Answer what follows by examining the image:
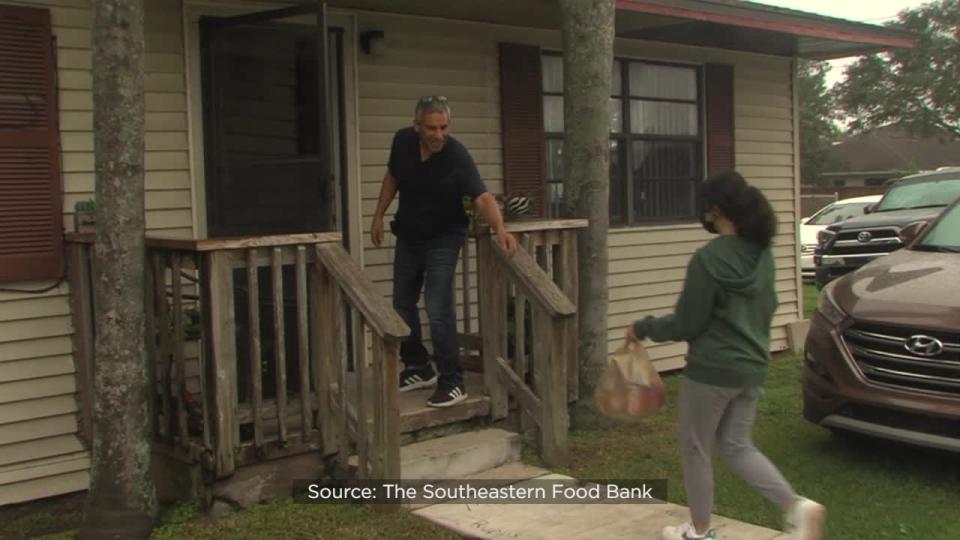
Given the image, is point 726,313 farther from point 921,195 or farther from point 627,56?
point 921,195

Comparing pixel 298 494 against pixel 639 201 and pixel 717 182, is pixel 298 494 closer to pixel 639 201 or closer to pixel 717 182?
pixel 717 182

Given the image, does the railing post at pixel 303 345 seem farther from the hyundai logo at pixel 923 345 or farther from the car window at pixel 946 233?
the car window at pixel 946 233

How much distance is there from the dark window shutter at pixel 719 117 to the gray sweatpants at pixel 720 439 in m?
5.36

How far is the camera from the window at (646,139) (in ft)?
26.8

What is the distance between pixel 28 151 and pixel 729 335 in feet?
12.4

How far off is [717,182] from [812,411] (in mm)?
2241

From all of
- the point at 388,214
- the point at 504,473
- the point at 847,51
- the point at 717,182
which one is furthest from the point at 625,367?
the point at 847,51

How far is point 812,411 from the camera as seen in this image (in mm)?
5730

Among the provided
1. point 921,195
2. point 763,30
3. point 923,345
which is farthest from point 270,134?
point 921,195

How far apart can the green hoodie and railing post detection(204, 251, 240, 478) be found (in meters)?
2.04

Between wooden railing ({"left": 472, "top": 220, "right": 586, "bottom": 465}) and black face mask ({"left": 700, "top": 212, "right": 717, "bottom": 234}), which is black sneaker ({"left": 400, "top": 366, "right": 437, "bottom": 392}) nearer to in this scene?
wooden railing ({"left": 472, "top": 220, "right": 586, "bottom": 465})

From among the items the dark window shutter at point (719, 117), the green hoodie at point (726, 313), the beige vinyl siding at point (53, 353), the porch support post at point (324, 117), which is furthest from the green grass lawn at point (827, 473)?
the dark window shutter at point (719, 117)

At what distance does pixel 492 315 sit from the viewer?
5883 millimetres

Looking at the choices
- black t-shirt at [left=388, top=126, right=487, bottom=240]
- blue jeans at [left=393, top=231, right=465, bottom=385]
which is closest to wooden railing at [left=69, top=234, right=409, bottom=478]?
blue jeans at [left=393, top=231, right=465, bottom=385]
